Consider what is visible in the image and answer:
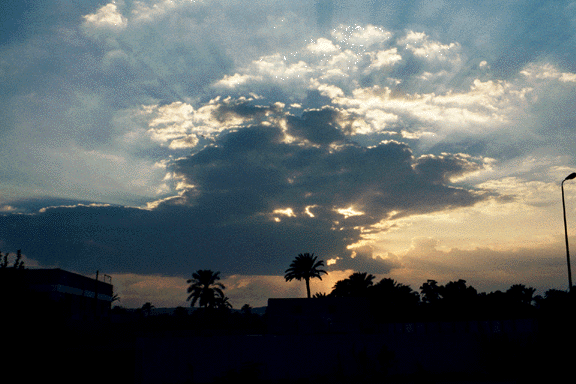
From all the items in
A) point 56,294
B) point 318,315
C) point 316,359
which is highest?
point 56,294

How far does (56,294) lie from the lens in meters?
56.1

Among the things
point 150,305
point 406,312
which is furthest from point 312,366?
point 150,305

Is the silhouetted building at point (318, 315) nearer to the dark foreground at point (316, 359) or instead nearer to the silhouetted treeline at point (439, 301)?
the silhouetted treeline at point (439, 301)

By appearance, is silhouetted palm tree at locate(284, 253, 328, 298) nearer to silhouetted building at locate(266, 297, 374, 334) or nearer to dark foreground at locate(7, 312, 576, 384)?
silhouetted building at locate(266, 297, 374, 334)

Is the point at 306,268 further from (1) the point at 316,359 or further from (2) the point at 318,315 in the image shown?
(1) the point at 316,359

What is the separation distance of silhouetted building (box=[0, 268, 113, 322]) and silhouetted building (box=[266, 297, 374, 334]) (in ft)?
83.0

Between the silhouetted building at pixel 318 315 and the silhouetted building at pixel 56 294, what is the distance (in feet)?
83.0

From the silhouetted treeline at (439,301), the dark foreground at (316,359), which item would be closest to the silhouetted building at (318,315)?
the silhouetted treeline at (439,301)

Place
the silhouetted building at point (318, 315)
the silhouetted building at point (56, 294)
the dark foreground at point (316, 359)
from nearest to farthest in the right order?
1. the silhouetted building at point (56, 294)
2. the dark foreground at point (316, 359)
3. the silhouetted building at point (318, 315)

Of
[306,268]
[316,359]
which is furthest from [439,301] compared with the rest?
[316,359]

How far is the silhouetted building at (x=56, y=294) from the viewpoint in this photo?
15.3m

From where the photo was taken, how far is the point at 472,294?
75.2m

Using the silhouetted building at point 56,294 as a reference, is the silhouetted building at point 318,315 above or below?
below

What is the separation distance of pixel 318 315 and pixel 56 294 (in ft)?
113
